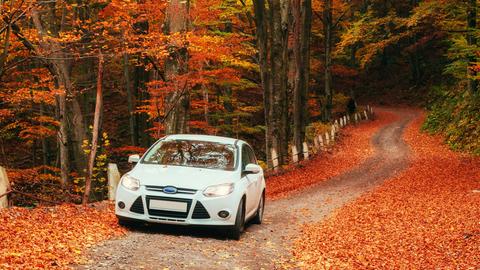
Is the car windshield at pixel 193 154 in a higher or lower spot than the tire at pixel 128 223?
higher

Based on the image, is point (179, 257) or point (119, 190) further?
point (119, 190)

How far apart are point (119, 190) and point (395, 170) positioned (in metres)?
16.2

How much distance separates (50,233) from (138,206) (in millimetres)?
1428

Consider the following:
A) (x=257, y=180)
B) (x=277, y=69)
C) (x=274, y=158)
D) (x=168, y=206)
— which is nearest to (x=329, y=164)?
(x=274, y=158)

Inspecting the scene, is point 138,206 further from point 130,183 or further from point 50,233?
point 50,233

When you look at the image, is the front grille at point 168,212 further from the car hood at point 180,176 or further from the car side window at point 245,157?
the car side window at point 245,157

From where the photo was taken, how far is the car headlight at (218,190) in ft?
29.9

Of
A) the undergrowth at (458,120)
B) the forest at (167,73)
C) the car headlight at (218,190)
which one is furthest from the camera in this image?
the undergrowth at (458,120)

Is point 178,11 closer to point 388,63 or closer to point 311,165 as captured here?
point 311,165

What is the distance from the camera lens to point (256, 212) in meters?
11.4

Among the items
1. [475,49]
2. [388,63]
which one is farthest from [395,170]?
[388,63]

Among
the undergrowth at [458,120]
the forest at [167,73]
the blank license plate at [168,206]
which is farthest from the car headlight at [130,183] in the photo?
the undergrowth at [458,120]

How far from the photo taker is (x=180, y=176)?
366 inches

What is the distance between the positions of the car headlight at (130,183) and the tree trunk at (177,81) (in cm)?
780
